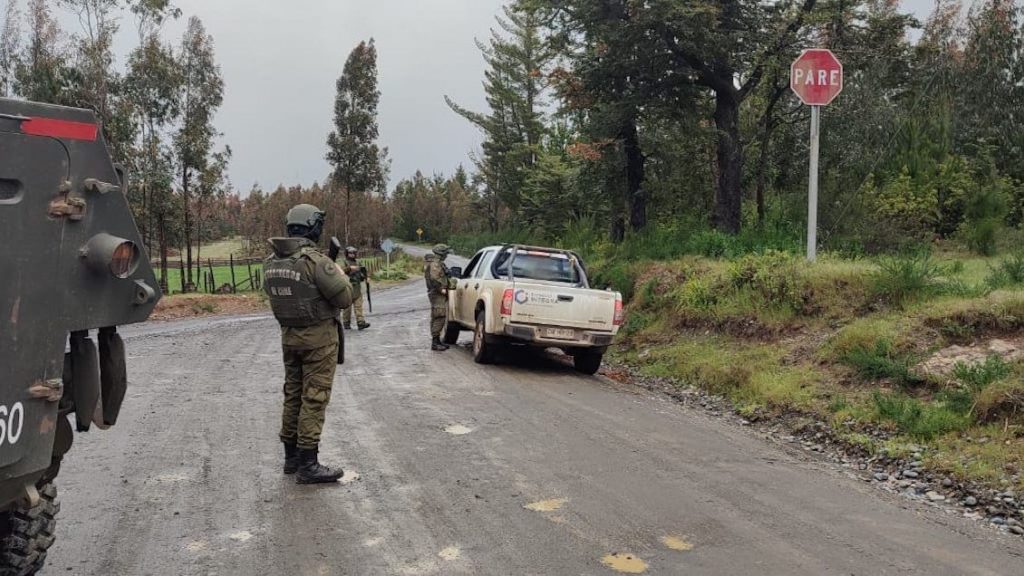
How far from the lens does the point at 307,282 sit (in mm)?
5418

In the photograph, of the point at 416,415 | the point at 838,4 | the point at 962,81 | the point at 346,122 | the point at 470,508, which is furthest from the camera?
the point at 346,122

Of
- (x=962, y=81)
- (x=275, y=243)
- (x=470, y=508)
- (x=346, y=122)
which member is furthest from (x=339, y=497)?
(x=346, y=122)

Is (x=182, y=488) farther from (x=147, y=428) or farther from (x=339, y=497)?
(x=147, y=428)

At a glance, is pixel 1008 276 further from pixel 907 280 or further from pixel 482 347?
pixel 482 347

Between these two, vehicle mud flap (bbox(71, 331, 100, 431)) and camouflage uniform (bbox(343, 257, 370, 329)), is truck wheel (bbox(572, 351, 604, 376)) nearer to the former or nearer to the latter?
camouflage uniform (bbox(343, 257, 370, 329))

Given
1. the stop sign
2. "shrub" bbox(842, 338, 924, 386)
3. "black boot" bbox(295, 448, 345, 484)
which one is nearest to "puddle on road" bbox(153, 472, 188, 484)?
"black boot" bbox(295, 448, 345, 484)

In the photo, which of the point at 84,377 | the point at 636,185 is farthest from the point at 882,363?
the point at 636,185

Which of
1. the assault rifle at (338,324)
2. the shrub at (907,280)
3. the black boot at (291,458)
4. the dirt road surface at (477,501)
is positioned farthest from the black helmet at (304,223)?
the shrub at (907,280)

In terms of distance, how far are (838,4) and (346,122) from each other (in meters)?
33.6

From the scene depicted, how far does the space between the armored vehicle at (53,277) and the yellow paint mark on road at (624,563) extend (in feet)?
8.42

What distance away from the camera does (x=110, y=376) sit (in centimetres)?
359

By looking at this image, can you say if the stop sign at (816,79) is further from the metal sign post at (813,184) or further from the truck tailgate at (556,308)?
the truck tailgate at (556,308)

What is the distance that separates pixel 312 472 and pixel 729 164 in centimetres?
1250

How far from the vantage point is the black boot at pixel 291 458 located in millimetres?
5566
